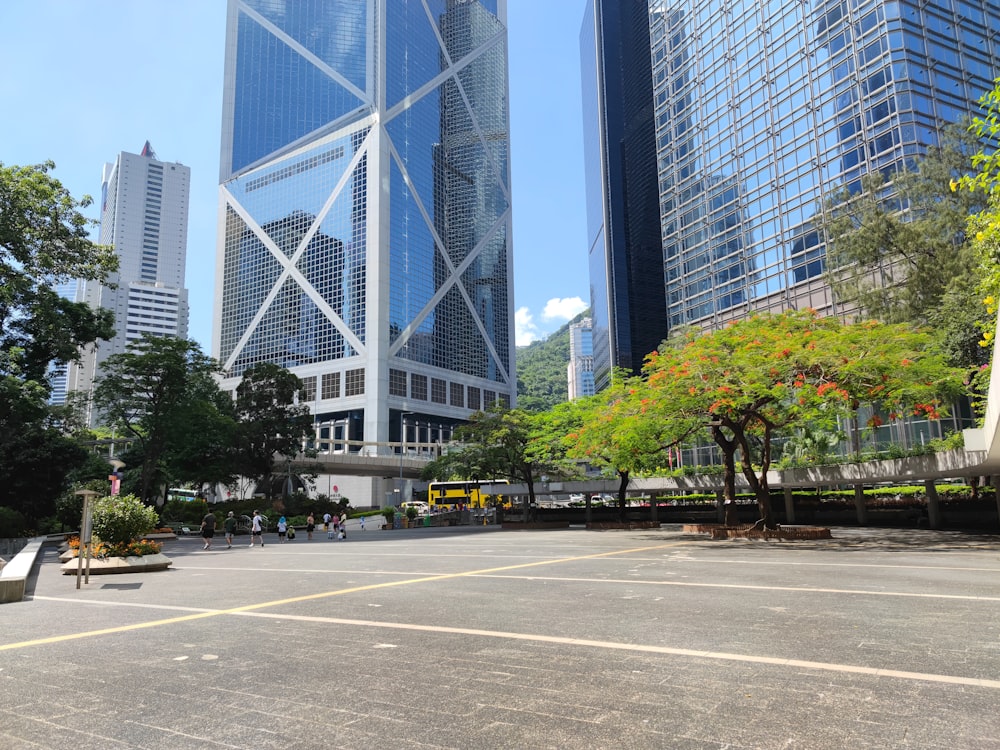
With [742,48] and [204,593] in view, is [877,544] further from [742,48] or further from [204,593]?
[742,48]

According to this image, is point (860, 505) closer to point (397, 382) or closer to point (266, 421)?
point (266, 421)

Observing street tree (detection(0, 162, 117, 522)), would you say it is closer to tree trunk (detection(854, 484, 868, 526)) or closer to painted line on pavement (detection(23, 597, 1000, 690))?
painted line on pavement (detection(23, 597, 1000, 690))

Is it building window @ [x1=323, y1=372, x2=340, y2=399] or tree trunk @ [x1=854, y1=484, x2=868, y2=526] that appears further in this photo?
building window @ [x1=323, y1=372, x2=340, y2=399]

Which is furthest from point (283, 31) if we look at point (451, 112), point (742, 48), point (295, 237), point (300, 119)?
point (742, 48)

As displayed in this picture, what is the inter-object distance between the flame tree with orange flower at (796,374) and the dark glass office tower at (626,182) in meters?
80.0

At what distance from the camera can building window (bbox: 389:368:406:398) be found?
9856cm

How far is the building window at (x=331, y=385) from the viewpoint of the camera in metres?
100

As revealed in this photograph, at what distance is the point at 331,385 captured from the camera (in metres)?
101

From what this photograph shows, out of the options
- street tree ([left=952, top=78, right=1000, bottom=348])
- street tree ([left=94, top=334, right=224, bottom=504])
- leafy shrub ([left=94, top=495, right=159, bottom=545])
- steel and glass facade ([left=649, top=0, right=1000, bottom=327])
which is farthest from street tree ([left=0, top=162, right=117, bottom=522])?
steel and glass facade ([left=649, top=0, right=1000, bottom=327])

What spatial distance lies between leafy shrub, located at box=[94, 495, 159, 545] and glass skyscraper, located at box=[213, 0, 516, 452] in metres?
78.4

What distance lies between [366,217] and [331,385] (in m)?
25.7

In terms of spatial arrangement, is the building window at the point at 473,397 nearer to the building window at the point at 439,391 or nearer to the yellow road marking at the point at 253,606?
the building window at the point at 439,391

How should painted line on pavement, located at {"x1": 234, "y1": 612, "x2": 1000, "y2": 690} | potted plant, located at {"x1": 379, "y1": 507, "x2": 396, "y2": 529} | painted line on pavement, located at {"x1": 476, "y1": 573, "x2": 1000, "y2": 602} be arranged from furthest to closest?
potted plant, located at {"x1": 379, "y1": 507, "x2": 396, "y2": 529}
painted line on pavement, located at {"x1": 476, "y1": 573, "x2": 1000, "y2": 602}
painted line on pavement, located at {"x1": 234, "y1": 612, "x2": 1000, "y2": 690}

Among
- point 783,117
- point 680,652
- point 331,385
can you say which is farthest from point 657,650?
point 331,385
